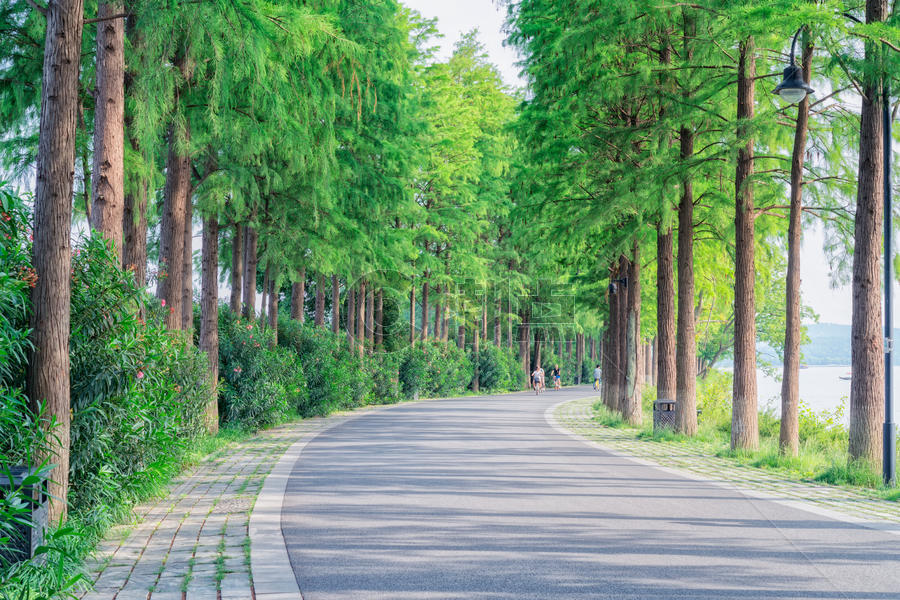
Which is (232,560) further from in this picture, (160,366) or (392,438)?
(392,438)

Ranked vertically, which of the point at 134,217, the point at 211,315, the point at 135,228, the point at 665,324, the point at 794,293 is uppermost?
the point at 134,217

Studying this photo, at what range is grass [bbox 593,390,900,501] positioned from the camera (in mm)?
12031

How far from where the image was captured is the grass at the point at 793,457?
12.0 m

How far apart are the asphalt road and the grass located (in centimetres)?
229

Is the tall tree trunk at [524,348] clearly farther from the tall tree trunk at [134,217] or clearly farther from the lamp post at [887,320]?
the lamp post at [887,320]

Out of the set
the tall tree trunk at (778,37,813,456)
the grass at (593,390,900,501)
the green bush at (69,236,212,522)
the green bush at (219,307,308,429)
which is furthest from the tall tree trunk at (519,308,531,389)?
the green bush at (69,236,212,522)

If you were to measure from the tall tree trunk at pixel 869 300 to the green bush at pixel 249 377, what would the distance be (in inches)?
471

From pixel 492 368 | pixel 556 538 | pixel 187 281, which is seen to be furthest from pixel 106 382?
pixel 492 368

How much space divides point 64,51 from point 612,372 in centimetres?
2391

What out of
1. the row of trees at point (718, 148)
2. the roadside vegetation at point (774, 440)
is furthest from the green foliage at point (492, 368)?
the row of trees at point (718, 148)

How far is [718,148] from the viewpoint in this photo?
60.0ft

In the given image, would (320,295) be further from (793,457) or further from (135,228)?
(793,457)

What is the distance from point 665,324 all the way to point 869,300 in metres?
7.77

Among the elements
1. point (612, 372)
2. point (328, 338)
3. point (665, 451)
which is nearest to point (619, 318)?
point (612, 372)
